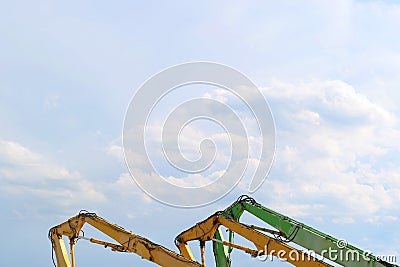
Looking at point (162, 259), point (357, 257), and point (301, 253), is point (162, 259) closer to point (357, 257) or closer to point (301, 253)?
point (301, 253)

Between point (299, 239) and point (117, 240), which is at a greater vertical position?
point (299, 239)

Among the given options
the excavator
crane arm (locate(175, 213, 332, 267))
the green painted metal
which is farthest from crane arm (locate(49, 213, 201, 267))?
the green painted metal

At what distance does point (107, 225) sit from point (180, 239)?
4190 mm

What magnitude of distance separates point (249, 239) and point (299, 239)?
2126 millimetres

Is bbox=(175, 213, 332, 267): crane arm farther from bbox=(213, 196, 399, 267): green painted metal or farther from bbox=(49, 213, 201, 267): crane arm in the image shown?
bbox=(49, 213, 201, 267): crane arm

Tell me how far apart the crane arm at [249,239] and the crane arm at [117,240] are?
3.60m

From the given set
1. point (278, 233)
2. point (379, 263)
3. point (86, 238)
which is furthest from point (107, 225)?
point (379, 263)

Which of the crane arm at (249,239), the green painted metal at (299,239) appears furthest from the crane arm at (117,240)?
the green painted metal at (299,239)

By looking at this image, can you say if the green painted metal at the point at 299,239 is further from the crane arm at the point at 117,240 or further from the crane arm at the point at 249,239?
the crane arm at the point at 117,240

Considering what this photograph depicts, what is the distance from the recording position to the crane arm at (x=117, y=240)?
22.1m

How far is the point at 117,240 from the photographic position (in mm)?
24750

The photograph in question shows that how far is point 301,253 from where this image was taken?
21.1m

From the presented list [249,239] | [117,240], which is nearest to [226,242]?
[249,239]

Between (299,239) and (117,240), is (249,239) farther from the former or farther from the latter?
(117,240)
